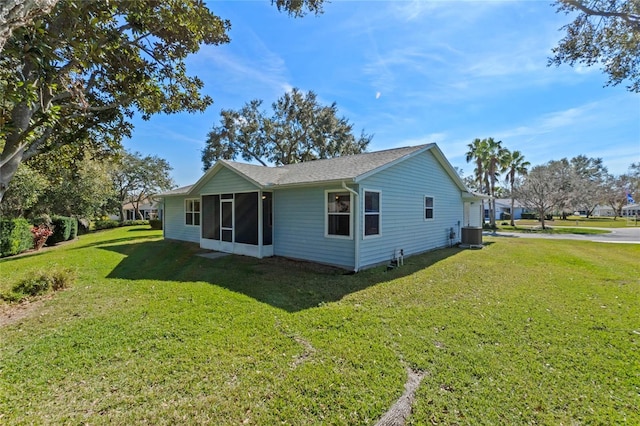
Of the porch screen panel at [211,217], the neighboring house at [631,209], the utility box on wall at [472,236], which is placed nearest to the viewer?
the porch screen panel at [211,217]

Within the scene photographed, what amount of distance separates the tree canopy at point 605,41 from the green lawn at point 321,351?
6249 millimetres

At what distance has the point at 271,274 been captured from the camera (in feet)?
26.3

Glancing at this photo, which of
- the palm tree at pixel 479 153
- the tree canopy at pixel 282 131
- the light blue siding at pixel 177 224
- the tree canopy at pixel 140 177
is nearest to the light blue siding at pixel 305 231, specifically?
the light blue siding at pixel 177 224

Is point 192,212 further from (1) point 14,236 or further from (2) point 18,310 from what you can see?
(2) point 18,310

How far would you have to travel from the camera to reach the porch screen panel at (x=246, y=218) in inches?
404

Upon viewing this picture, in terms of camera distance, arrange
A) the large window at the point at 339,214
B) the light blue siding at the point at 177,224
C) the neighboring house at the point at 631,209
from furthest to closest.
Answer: the neighboring house at the point at 631,209 → the light blue siding at the point at 177,224 → the large window at the point at 339,214

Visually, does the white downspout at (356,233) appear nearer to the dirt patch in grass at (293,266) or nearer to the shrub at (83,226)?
the dirt patch in grass at (293,266)

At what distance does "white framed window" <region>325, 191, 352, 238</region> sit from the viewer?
27.6ft

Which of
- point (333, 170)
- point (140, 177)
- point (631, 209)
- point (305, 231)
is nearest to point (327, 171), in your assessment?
point (333, 170)

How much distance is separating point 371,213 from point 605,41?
879 centimetres

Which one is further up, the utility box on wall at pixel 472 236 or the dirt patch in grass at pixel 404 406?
the utility box on wall at pixel 472 236

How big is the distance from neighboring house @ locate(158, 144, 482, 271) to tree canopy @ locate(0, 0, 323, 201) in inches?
145

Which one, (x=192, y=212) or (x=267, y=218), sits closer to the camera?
(x=267, y=218)

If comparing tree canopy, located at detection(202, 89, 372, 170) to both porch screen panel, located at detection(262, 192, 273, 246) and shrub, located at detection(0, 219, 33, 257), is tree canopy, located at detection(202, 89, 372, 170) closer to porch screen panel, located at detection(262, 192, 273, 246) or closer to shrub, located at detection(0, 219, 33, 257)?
shrub, located at detection(0, 219, 33, 257)
